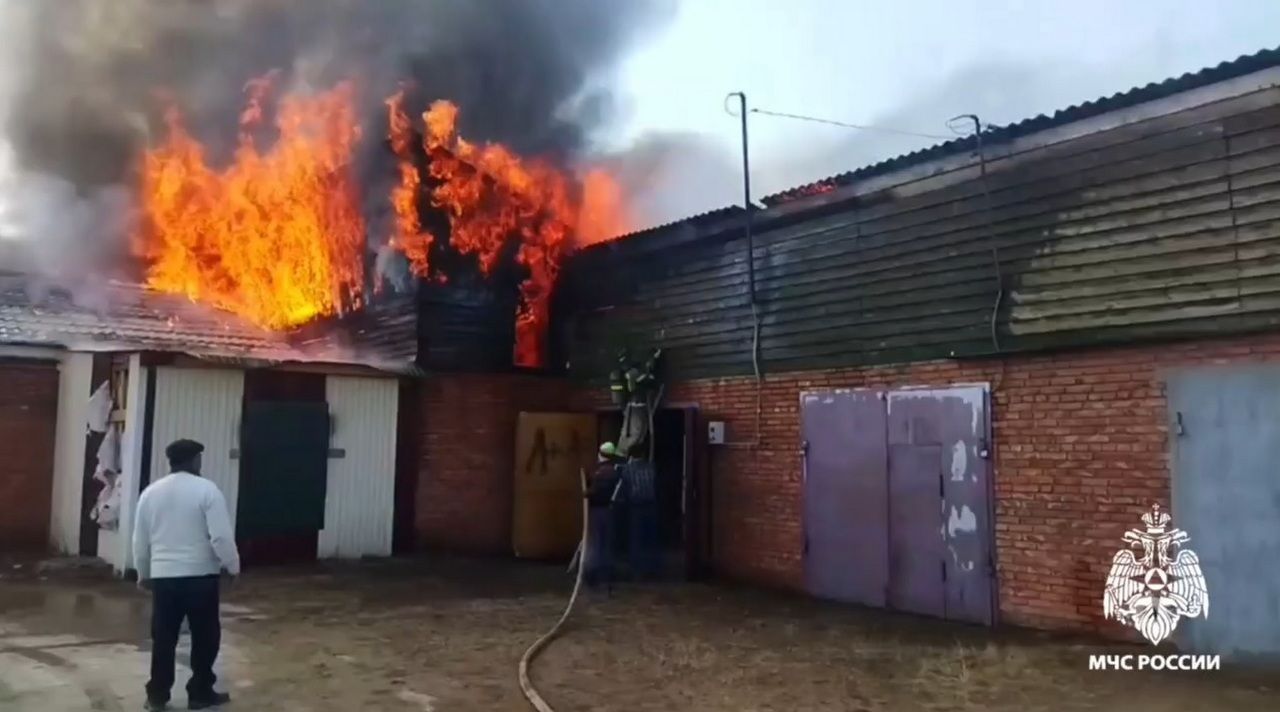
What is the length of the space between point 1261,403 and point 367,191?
42.0 feet

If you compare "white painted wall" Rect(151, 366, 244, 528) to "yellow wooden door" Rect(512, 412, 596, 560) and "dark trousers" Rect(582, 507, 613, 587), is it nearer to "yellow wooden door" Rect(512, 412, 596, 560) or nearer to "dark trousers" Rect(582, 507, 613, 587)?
"yellow wooden door" Rect(512, 412, 596, 560)

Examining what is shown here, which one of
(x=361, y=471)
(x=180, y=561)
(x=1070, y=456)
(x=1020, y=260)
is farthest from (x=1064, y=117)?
(x=361, y=471)

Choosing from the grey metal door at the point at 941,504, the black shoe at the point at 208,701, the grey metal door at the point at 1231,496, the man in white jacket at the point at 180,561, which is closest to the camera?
the man in white jacket at the point at 180,561

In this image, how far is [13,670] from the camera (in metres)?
7.40

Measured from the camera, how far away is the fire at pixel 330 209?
15680mm

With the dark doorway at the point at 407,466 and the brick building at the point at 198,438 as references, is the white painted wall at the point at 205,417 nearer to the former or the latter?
the brick building at the point at 198,438

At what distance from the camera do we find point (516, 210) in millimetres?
16000

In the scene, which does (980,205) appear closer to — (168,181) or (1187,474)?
(1187,474)

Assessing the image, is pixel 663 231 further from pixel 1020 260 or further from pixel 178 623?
pixel 178 623

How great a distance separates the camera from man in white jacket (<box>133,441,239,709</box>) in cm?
632

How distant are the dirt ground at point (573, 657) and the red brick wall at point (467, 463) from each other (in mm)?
2848

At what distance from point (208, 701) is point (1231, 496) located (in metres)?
7.53

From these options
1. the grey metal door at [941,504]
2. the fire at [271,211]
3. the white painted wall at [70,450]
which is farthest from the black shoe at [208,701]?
the fire at [271,211]

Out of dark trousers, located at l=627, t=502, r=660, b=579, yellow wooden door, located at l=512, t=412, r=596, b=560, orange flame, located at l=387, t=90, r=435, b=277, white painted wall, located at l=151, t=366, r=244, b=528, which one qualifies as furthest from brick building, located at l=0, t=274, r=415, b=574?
dark trousers, located at l=627, t=502, r=660, b=579
